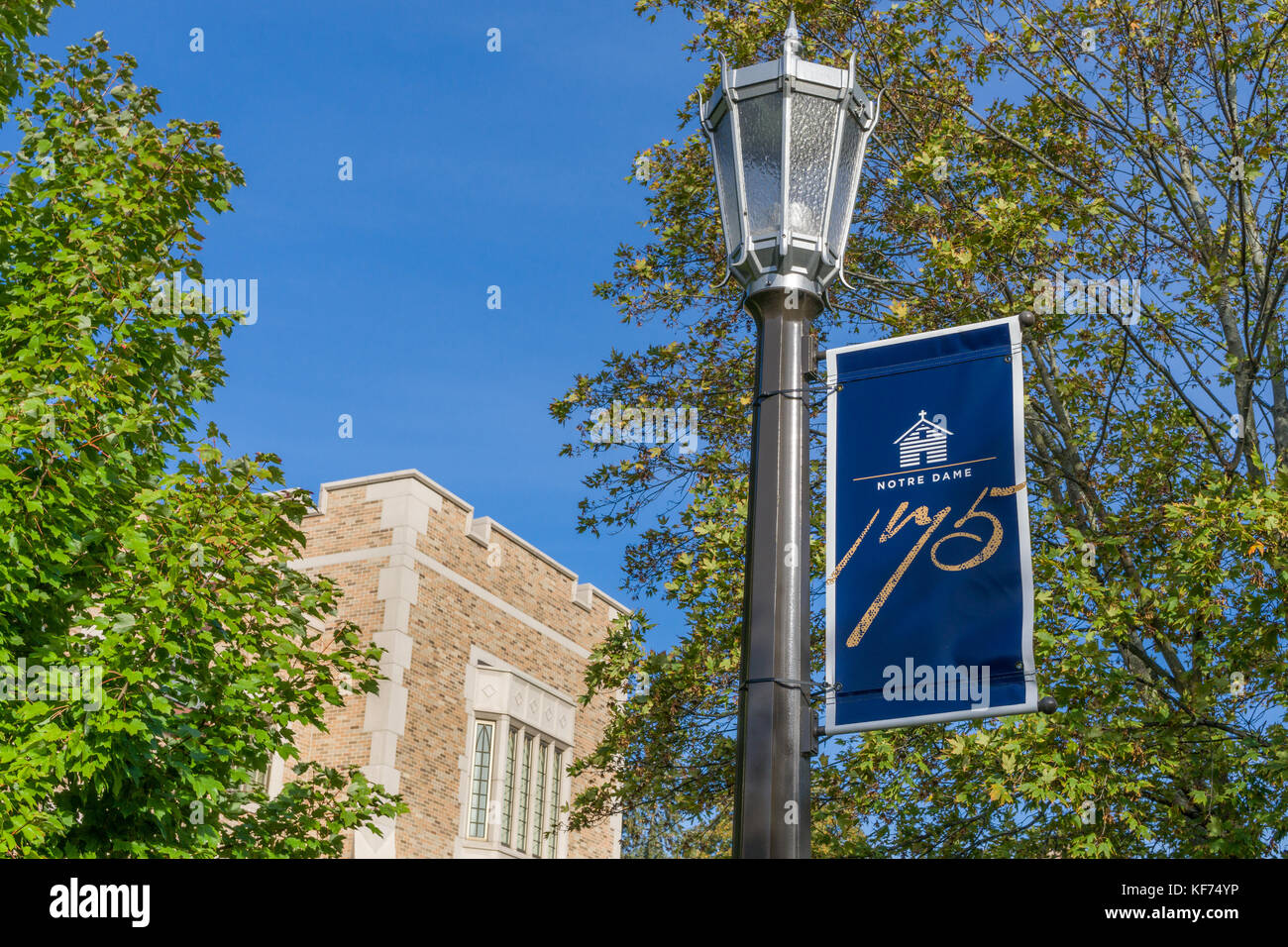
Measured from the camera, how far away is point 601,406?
13.2m

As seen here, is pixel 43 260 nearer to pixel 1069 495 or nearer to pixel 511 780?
pixel 1069 495

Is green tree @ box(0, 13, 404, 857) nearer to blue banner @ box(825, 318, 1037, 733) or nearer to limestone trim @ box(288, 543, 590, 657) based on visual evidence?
blue banner @ box(825, 318, 1037, 733)

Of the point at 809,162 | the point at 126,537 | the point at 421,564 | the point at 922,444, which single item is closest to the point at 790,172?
→ the point at 809,162

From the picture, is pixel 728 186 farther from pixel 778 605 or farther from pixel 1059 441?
pixel 1059 441

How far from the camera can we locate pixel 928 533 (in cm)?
356

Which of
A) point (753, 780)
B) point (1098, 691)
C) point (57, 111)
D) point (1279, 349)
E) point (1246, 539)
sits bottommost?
point (753, 780)

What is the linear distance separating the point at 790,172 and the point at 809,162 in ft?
0.28

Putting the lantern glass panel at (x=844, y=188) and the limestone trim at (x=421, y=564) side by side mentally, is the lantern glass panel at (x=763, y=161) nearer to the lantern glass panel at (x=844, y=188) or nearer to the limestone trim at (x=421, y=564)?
the lantern glass panel at (x=844, y=188)

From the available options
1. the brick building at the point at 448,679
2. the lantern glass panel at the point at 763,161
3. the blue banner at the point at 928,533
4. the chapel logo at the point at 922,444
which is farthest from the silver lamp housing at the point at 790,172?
the brick building at the point at 448,679

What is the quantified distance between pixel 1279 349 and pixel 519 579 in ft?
46.2

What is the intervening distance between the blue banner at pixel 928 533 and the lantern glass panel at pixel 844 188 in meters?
0.36

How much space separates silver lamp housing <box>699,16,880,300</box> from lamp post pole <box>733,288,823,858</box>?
10 centimetres

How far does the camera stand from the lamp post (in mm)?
3096
